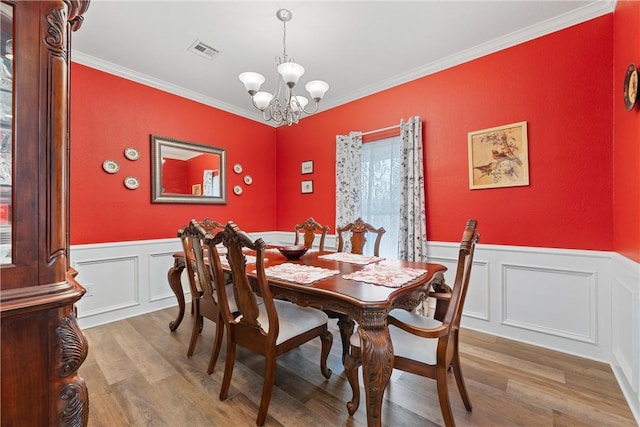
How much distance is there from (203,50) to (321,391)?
3.05 metres

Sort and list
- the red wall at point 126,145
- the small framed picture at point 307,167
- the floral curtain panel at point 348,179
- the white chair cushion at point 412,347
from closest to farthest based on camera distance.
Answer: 1. the white chair cushion at point 412,347
2. the red wall at point 126,145
3. the floral curtain panel at point 348,179
4. the small framed picture at point 307,167

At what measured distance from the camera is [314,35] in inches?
94.0

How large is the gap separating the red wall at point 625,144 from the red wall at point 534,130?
77 millimetres

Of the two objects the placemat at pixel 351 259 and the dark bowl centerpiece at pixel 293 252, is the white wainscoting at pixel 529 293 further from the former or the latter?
the dark bowl centerpiece at pixel 293 252

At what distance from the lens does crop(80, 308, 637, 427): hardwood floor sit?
1480 mm

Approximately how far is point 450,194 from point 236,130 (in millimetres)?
3016

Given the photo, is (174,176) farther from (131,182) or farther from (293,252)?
(293,252)

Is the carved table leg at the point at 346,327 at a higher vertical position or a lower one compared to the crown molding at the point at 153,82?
lower

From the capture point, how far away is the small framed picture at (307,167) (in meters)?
4.03

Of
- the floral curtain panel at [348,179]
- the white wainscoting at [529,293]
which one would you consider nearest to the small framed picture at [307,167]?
the floral curtain panel at [348,179]

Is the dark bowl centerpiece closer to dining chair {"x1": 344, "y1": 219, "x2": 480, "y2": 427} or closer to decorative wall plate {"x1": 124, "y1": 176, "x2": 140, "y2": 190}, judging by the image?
dining chair {"x1": 344, "y1": 219, "x2": 480, "y2": 427}

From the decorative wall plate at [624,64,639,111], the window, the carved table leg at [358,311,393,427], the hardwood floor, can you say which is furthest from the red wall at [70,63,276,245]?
the decorative wall plate at [624,64,639,111]

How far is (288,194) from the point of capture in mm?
4348

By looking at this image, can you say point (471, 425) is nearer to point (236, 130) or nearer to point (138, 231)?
point (138, 231)
